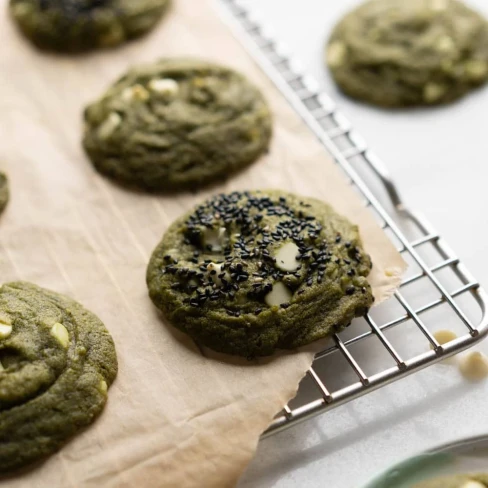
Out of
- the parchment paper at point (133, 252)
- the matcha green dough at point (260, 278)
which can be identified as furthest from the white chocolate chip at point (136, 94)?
the matcha green dough at point (260, 278)

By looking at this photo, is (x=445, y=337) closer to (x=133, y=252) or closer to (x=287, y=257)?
(x=287, y=257)

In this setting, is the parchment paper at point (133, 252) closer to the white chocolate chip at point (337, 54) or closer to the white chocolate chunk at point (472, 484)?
the white chocolate chip at point (337, 54)

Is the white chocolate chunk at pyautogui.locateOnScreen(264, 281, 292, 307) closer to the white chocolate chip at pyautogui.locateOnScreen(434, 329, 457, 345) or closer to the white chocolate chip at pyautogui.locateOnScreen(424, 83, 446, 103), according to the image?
the white chocolate chip at pyautogui.locateOnScreen(434, 329, 457, 345)

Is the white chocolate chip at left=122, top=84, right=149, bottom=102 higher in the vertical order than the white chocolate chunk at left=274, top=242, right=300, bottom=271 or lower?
higher

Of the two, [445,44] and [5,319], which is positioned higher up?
[445,44]

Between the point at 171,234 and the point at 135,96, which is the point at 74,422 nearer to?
the point at 171,234

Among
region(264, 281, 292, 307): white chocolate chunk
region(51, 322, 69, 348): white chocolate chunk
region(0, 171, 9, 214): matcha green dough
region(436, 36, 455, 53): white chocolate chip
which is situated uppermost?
region(436, 36, 455, 53): white chocolate chip

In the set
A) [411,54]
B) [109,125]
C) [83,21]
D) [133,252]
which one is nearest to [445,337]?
[133,252]

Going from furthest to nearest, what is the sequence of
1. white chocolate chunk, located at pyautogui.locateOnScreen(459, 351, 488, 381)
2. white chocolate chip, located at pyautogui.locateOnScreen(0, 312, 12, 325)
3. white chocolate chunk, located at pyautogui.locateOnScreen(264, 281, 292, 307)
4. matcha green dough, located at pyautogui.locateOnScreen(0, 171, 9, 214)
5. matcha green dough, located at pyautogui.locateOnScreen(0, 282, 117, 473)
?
matcha green dough, located at pyautogui.locateOnScreen(0, 171, 9, 214), white chocolate chunk, located at pyautogui.locateOnScreen(459, 351, 488, 381), white chocolate chunk, located at pyautogui.locateOnScreen(264, 281, 292, 307), white chocolate chip, located at pyautogui.locateOnScreen(0, 312, 12, 325), matcha green dough, located at pyautogui.locateOnScreen(0, 282, 117, 473)

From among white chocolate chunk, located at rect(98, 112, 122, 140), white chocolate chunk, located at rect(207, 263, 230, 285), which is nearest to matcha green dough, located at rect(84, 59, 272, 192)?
white chocolate chunk, located at rect(98, 112, 122, 140)
